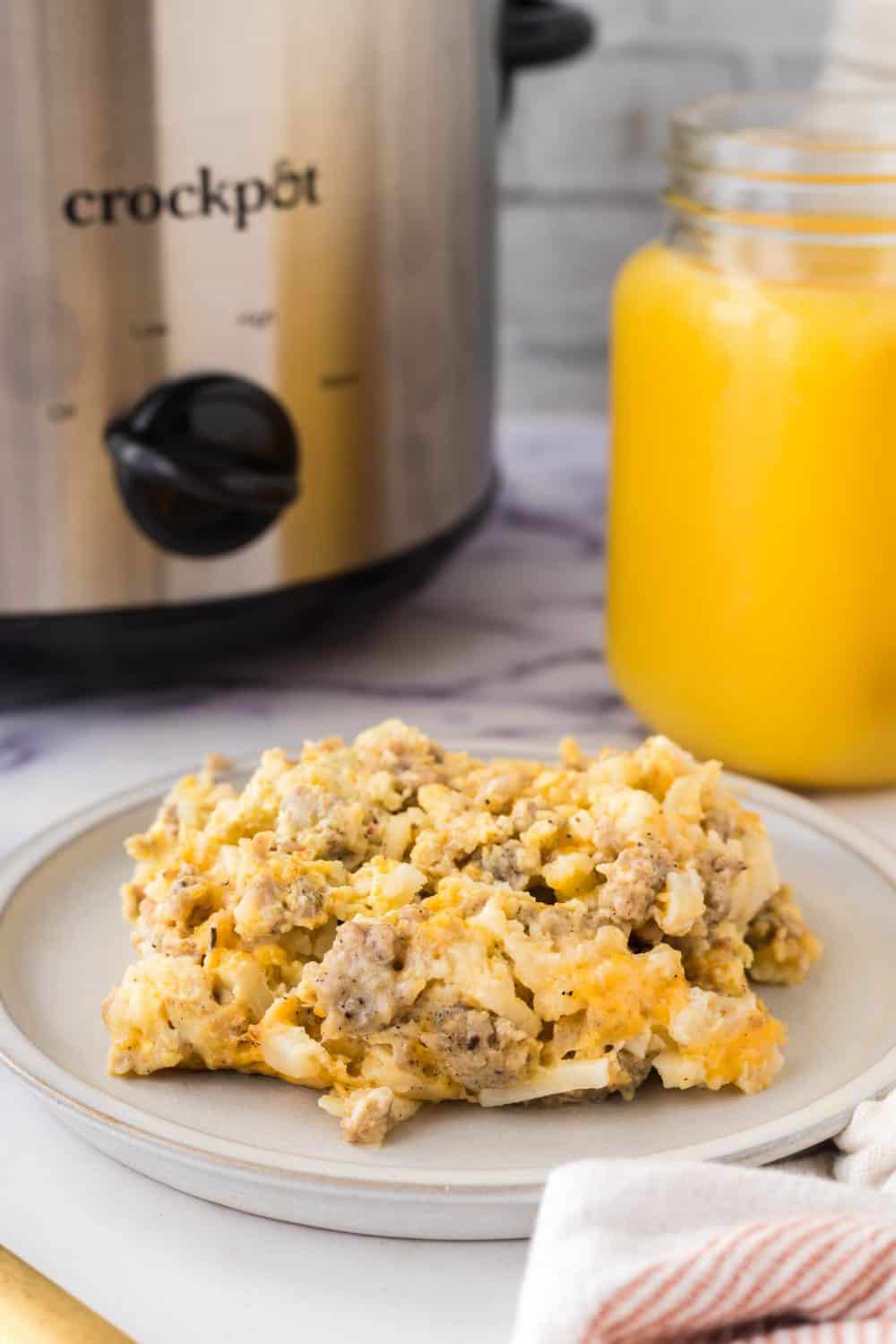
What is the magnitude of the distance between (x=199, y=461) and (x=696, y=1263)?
0.50 m

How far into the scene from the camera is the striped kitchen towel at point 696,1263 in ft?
1.50

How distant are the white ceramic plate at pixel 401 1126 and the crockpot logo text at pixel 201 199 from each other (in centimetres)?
33

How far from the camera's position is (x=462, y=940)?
0.57 meters

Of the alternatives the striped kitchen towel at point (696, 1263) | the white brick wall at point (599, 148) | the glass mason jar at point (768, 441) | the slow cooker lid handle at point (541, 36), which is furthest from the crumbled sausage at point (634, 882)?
the white brick wall at point (599, 148)

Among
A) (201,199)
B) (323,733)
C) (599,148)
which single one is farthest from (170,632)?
(599,148)

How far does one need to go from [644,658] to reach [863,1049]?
0.33 m

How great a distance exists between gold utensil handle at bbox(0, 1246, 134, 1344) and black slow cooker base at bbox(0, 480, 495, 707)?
416 millimetres

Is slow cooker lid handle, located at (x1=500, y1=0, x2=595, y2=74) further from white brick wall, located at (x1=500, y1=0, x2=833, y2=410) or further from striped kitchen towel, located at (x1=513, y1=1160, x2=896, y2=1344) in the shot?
striped kitchen towel, located at (x1=513, y1=1160, x2=896, y2=1344)

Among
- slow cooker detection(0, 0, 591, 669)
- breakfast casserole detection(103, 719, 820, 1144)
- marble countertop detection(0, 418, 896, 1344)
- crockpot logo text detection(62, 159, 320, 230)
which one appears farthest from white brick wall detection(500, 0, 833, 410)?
breakfast casserole detection(103, 719, 820, 1144)

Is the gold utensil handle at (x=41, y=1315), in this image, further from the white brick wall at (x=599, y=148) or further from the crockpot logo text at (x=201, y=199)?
the white brick wall at (x=599, y=148)

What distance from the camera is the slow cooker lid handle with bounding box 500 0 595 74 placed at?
1.03m

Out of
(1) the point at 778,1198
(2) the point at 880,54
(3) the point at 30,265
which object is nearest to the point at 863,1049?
(1) the point at 778,1198

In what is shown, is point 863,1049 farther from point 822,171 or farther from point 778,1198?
point 822,171

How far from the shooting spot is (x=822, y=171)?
2.59 feet
